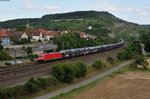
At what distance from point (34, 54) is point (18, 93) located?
4655 centimetres

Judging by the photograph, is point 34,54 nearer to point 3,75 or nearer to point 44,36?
point 3,75

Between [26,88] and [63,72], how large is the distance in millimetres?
10612

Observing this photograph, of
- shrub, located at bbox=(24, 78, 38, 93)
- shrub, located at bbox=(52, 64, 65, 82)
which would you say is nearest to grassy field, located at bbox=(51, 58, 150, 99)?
shrub, located at bbox=(24, 78, 38, 93)

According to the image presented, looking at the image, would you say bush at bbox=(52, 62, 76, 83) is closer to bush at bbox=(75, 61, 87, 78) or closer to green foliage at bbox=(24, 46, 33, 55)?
bush at bbox=(75, 61, 87, 78)

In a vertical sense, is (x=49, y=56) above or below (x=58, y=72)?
above

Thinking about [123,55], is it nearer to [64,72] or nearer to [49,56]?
[49,56]

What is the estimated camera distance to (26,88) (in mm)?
36188

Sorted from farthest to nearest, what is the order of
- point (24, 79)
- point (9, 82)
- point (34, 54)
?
point (34, 54), point (24, 79), point (9, 82)

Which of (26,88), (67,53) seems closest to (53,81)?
(26,88)

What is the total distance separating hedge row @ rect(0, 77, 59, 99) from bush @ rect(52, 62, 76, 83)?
1.71 m

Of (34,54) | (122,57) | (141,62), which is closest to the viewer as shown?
(141,62)

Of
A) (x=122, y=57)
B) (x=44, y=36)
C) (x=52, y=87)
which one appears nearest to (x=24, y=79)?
(x=52, y=87)

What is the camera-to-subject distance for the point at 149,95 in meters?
35.0

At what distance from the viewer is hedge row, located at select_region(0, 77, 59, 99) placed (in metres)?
32.8
